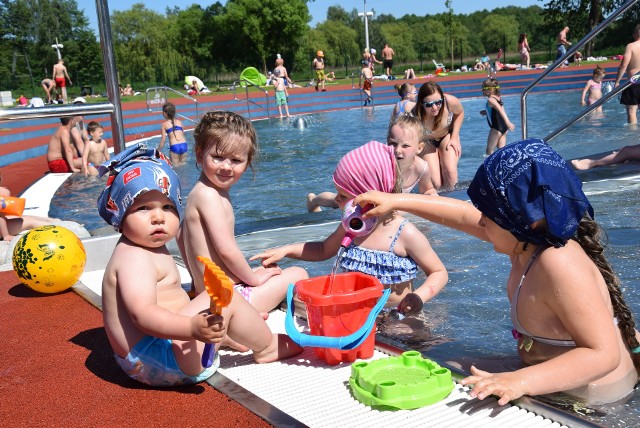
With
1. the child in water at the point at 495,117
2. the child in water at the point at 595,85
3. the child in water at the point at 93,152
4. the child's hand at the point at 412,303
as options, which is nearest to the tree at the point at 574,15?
the child in water at the point at 595,85

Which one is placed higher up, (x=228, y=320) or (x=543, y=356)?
(x=228, y=320)

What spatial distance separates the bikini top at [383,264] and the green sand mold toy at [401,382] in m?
0.85

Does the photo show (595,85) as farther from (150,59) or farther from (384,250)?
(150,59)

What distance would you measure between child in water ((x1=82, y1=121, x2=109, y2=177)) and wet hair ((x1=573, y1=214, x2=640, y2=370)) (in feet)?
35.2

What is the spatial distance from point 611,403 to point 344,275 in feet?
4.00

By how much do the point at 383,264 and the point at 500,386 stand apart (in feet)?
4.56

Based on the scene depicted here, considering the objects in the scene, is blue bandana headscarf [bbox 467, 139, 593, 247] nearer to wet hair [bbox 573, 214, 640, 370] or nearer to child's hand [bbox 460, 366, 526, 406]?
wet hair [bbox 573, 214, 640, 370]

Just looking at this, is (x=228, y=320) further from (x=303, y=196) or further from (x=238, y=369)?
(x=303, y=196)

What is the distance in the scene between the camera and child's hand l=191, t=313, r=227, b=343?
2457 mm

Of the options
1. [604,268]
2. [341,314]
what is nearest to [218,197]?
[341,314]

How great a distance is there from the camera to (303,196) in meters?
9.71

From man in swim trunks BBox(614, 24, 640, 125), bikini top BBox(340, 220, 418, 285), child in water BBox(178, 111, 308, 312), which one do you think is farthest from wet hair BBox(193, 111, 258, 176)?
man in swim trunks BBox(614, 24, 640, 125)

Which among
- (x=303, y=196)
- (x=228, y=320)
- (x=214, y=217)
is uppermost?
(x=214, y=217)

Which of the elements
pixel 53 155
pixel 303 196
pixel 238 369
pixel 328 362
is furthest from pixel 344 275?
pixel 53 155
